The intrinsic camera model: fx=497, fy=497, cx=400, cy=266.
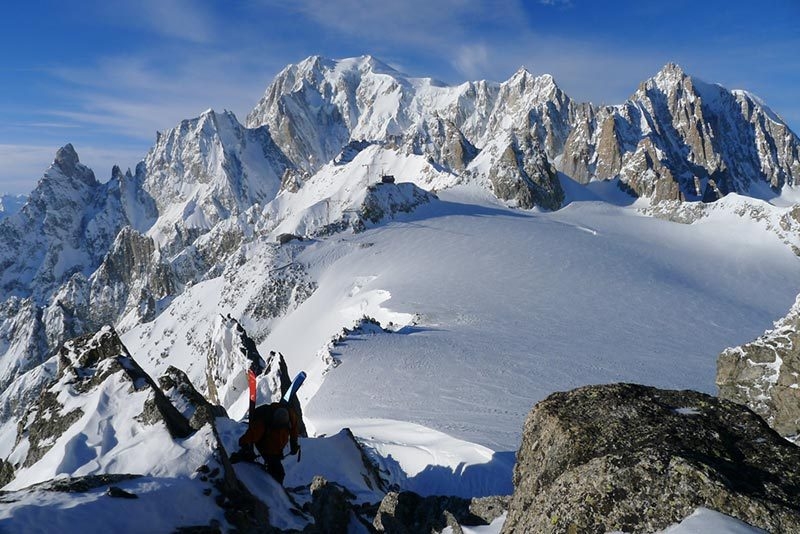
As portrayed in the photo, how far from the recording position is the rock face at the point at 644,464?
395cm

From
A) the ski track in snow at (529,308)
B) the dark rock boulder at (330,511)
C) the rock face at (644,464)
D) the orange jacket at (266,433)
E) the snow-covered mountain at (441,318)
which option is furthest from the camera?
the ski track in snow at (529,308)

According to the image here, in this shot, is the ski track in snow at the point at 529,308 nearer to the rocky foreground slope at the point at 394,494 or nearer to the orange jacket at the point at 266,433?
the rocky foreground slope at the point at 394,494

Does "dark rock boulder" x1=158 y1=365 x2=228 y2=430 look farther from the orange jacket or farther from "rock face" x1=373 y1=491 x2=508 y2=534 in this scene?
"rock face" x1=373 y1=491 x2=508 y2=534

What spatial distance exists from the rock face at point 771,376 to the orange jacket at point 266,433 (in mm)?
15058

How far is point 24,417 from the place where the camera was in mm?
12867

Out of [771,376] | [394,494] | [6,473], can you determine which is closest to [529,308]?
[771,376]

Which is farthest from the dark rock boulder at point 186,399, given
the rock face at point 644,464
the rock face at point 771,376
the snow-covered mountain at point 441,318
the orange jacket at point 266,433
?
the rock face at point 771,376

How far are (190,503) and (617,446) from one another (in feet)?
18.3

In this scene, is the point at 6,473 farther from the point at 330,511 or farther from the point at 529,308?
the point at 529,308

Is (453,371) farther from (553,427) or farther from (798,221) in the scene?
(798,221)

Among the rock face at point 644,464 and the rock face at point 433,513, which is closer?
the rock face at point 644,464

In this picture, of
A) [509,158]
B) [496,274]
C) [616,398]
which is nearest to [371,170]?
[509,158]

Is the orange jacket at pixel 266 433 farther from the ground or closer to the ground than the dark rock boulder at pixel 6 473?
farther from the ground

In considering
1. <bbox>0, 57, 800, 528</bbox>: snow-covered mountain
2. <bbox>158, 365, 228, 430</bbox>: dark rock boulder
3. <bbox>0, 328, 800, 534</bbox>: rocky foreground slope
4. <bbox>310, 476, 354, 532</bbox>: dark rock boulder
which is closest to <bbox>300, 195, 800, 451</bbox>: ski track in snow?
<bbox>0, 57, 800, 528</bbox>: snow-covered mountain
